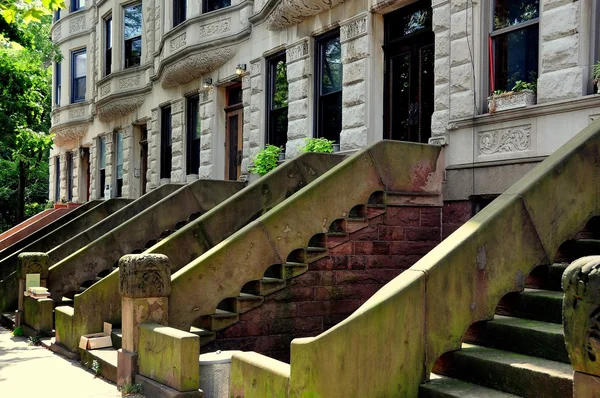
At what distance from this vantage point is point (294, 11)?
13.5 m

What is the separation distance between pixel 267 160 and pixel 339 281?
15.4 feet

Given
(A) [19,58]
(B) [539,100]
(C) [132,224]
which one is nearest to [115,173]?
(A) [19,58]

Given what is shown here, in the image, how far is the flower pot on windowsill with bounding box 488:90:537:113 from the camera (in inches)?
346

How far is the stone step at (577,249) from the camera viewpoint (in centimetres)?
695

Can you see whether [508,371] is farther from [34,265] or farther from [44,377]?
[34,265]

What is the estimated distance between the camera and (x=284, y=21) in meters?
14.0

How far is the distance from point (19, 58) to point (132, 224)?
24.4 feet

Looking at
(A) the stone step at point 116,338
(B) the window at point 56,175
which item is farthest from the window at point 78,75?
(A) the stone step at point 116,338

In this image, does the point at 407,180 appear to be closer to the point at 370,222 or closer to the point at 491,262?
the point at 370,222

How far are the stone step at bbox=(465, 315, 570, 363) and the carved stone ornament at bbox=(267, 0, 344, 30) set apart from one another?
25.4ft

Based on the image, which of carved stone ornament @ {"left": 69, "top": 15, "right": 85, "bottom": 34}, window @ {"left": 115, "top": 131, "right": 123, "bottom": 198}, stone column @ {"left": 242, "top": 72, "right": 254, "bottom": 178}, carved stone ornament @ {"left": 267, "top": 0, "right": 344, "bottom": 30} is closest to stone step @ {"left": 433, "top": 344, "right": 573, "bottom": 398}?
carved stone ornament @ {"left": 267, "top": 0, "right": 344, "bottom": 30}

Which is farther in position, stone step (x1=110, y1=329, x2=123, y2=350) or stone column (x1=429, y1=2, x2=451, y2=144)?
stone column (x1=429, y1=2, x2=451, y2=144)

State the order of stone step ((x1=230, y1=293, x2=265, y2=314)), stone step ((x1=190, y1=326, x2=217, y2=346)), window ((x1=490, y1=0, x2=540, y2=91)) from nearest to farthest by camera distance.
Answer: stone step ((x1=190, y1=326, x2=217, y2=346)), stone step ((x1=230, y1=293, x2=265, y2=314)), window ((x1=490, y1=0, x2=540, y2=91))

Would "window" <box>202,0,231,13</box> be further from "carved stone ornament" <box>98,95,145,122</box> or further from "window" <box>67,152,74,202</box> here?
"window" <box>67,152,74,202</box>
